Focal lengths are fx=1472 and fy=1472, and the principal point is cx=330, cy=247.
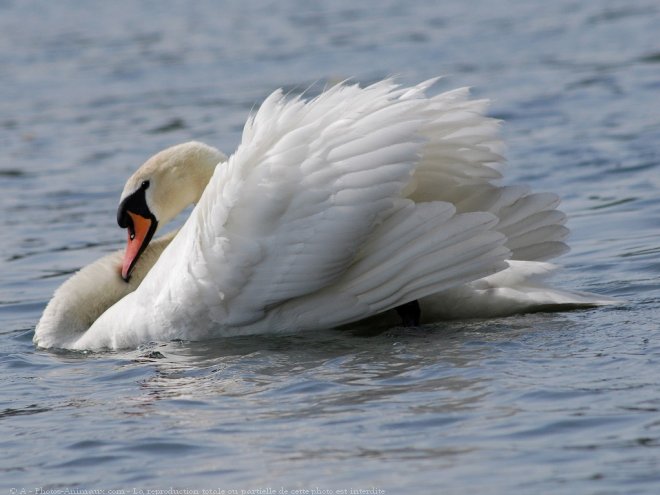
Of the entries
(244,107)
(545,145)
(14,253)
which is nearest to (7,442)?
(14,253)

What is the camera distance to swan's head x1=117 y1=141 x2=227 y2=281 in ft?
29.0

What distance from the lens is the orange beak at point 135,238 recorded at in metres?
8.88

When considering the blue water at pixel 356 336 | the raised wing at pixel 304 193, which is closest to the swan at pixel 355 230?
the raised wing at pixel 304 193

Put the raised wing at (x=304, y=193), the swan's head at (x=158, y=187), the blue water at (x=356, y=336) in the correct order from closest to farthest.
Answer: the blue water at (x=356, y=336)
the raised wing at (x=304, y=193)
the swan's head at (x=158, y=187)

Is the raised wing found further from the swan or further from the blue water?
the blue water

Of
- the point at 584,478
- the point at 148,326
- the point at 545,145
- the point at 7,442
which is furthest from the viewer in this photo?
the point at 545,145

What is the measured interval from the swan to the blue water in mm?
176

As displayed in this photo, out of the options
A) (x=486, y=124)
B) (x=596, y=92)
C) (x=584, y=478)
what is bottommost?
(x=584, y=478)

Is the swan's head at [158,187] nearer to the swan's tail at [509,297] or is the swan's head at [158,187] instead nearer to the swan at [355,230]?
the swan at [355,230]

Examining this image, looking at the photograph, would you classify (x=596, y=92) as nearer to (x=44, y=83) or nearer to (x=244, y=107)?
(x=244, y=107)

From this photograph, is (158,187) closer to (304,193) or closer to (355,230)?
(304,193)

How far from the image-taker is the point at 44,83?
1866 cm

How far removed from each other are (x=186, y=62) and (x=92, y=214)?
7.17 metres

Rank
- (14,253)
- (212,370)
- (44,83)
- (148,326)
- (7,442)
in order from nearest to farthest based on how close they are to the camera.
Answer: (7,442) < (212,370) < (148,326) < (14,253) < (44,83)
